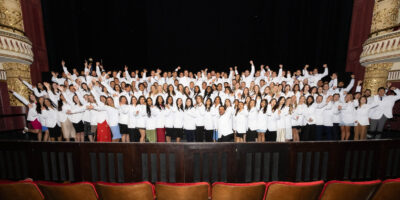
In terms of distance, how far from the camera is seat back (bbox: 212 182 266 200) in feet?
6.22

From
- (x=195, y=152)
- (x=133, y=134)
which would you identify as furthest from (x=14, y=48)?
(x=195, y=152)

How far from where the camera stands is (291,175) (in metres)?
2.71

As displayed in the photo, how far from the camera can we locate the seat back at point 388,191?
1939mm

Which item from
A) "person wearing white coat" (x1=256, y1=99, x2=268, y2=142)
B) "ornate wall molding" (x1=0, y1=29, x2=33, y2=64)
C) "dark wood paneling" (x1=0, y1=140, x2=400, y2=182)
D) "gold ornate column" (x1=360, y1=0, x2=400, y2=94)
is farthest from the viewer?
"gold ornate column" (x1=360, y1=0, x2=400, y2=94)

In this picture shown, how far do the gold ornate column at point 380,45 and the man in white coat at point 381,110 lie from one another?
1911 mm

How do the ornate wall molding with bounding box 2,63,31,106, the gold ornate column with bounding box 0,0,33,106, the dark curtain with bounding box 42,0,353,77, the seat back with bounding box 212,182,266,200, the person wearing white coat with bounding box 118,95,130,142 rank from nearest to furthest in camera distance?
the seat back with bounding box 212,182,266,200
the person wearing white coat with bounding box 118,95,130,142
the gold ornate column with bounding box 0,0,33,106
the ornate wall molding with bounding box 2,63,31,106
the dark curtain with bounding box 42,0,353,77

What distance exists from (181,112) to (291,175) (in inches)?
115

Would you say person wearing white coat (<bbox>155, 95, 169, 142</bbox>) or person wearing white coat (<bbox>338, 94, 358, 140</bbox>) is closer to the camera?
person wearing white coat (<bbox>155, 95, 169, 142</bbox>)

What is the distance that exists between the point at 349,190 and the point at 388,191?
1.49 ft

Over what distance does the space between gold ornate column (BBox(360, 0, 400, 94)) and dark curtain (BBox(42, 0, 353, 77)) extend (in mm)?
2424

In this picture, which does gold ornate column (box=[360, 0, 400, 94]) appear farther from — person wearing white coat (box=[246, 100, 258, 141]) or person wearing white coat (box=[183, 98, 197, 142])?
person wearing white coat (box=[183, 98, 197, 142])

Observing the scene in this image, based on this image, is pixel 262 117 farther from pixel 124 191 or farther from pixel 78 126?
pixel 78 126

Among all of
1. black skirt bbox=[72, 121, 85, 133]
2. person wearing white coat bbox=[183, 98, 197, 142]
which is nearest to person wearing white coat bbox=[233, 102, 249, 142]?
person wearing white coat bbox=[183, 98, 197, 142]

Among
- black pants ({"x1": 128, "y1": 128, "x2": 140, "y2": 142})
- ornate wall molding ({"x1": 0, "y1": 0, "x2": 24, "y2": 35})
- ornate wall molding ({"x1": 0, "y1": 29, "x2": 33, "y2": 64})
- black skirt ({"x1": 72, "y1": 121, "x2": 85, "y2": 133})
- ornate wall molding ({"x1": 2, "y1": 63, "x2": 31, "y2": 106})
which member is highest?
ornate wall molding ({"x1": 0, "y1": 0, "x2": 24, "y2": 35})
